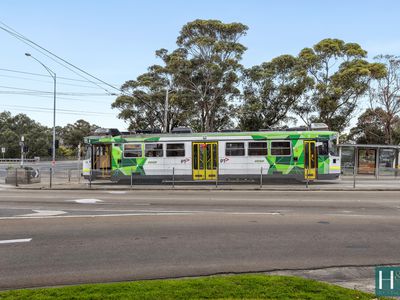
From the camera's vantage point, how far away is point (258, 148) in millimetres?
24078

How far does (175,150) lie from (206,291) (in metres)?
19.6

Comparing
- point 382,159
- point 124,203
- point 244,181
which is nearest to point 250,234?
point 124,203

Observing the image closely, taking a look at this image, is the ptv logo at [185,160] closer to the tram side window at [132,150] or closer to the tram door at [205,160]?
the tram door at [205,160]

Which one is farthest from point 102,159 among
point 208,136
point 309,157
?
point 309,157

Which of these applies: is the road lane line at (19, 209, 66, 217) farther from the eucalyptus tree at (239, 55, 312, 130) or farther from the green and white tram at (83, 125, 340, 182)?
the eucalyptus tree at (239, 55, 312, 130)

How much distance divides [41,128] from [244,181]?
94.7m

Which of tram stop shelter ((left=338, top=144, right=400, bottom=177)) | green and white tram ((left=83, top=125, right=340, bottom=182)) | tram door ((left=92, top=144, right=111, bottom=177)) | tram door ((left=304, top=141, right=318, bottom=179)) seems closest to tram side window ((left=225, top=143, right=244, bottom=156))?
green and white tram ((left=83, top=125, right=340, bottom=182))

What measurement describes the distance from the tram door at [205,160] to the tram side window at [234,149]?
2.20 ft

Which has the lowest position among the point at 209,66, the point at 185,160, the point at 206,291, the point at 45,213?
the point at 45,213

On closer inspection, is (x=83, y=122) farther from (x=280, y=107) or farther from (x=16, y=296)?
(x=16, y=296)

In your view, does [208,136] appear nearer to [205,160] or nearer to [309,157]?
[205,160]

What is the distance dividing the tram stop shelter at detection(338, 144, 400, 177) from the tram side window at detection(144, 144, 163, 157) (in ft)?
43.9

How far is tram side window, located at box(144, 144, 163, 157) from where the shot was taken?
25.0 meters

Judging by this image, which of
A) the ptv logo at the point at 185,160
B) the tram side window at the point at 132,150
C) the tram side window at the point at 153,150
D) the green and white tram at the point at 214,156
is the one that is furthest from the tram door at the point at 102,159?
the ptv logo at the point at 185,160
